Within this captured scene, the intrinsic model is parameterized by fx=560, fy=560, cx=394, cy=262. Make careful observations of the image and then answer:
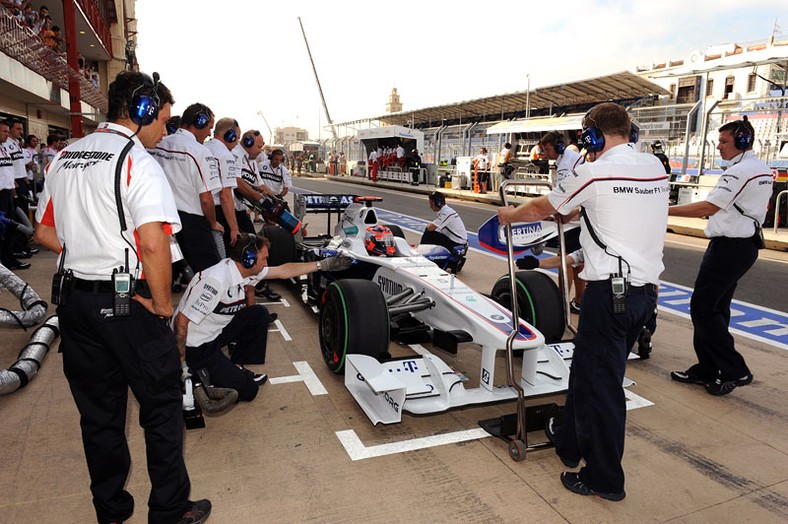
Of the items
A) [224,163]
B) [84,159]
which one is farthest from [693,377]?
[224,163]

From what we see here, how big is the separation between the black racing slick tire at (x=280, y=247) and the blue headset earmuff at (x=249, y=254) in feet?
9.91

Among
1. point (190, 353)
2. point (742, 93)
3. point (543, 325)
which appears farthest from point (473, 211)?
point (742, 93)

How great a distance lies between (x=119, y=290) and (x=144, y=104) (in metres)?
0.79

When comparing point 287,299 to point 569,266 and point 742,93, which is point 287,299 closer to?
point 569,266

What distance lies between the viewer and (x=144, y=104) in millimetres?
2369

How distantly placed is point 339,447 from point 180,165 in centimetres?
288

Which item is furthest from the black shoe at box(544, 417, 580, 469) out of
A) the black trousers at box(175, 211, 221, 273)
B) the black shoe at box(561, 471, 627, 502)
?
the black trousers at box(175, 211, 221, 273)

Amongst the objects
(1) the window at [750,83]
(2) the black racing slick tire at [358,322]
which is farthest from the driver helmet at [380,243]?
(1) the window at [750,83]

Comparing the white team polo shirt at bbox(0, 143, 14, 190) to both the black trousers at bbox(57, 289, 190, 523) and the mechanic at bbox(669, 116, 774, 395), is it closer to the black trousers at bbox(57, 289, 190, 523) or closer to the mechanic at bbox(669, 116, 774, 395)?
the black trousers at bbox(57, 289, 190, 523)

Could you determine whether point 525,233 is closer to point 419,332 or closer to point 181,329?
point 419,332

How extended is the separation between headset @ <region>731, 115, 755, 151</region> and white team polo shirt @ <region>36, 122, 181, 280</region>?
392 centimetres

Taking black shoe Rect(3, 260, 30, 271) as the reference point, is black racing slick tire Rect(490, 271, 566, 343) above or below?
above

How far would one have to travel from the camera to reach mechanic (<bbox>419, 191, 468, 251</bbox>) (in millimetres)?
7750

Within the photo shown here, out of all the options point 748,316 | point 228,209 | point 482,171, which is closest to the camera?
point 228,209
